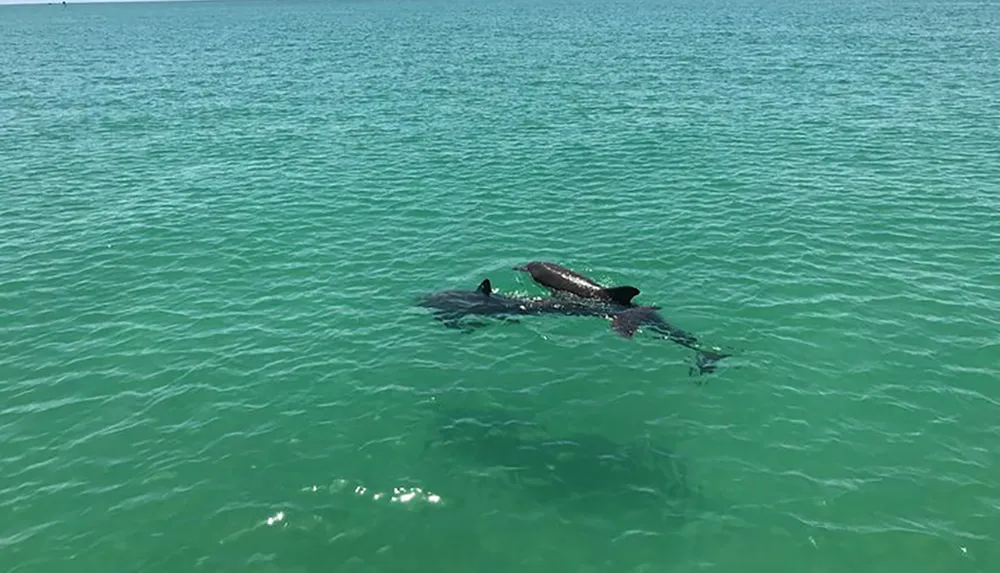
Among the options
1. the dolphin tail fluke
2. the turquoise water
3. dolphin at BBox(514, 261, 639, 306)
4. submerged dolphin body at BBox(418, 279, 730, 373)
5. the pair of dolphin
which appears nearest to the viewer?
the turquoise water

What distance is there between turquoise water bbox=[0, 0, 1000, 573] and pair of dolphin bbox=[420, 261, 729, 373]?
76 centimetres

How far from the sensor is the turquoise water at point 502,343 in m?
18.4

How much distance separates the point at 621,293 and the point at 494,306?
16.8ft

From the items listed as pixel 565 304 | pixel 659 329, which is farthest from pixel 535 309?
pixel 659 329

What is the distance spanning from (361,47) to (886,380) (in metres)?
107

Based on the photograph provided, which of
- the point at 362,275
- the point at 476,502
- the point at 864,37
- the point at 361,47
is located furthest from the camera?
the point at 361,47

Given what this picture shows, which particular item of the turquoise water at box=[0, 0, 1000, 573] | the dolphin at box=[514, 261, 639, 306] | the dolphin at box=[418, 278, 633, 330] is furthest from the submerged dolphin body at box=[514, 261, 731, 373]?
the turquoise water at box=[0, 0, 1000, 573]

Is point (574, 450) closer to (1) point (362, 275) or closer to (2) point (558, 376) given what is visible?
(2) point (558, 376)

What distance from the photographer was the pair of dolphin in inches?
1073

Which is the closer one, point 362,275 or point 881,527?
point 881,527

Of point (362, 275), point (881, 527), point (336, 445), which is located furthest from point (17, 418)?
point (881, 527)

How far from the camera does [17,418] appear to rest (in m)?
22.9

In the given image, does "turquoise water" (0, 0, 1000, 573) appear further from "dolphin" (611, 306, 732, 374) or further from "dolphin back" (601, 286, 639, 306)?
"dolphin back" (601, 286, 639, 306)

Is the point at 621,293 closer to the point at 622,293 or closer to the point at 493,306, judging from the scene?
the point at 622,293
